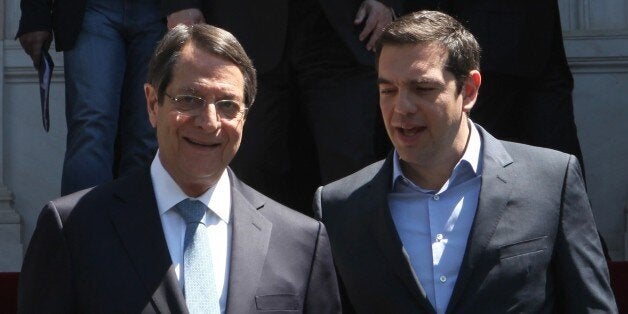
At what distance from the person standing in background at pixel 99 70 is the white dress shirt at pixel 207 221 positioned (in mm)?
1689

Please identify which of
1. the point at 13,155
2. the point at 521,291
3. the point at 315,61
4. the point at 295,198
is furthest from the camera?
the point at 13,155

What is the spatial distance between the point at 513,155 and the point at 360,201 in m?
0.44

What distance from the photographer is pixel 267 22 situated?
475cm

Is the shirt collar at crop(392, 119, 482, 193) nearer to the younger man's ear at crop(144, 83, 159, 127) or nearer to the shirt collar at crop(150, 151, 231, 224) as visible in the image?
the shirt collar at crop(150, 151, 231, 224)

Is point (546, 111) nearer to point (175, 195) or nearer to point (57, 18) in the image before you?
point (57, 18)

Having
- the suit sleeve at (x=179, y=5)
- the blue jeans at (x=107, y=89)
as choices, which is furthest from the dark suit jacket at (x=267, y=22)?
the blue jeans at (x=107, y=89)

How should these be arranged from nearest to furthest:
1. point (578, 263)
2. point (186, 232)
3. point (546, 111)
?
point (186, 232)
point (578, 263)
point (546, 111)

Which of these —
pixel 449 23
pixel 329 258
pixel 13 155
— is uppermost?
pixel 449 23

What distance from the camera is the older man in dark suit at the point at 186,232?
3.04m

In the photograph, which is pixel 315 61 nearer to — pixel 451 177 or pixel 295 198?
pixel 295 198

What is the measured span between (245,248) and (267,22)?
1734mm

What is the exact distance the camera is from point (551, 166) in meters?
3.60

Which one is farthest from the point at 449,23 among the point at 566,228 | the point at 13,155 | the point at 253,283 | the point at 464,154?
the point at 13,155

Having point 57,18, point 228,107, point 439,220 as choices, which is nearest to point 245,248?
point 228,107
